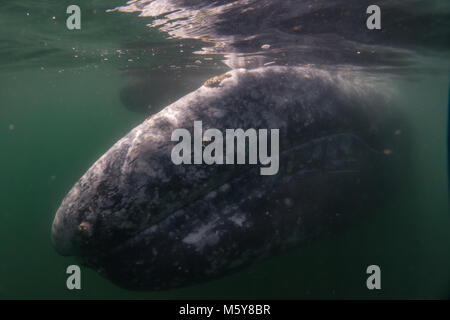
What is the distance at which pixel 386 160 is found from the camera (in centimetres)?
762

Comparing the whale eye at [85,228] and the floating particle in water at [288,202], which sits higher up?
the floating particle in water at [288,202]

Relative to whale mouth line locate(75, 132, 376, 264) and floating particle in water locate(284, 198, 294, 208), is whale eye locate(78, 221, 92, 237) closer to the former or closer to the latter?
whale mouth line locate(75, 132, 376, 264)

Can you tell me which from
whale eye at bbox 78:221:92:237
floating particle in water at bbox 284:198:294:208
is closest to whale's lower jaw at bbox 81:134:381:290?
floating particle in water at bbox 284:198:294:208

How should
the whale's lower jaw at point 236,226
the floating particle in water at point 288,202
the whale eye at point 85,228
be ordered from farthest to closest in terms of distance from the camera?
the floating particle in water at point 288,202, the whale's lower jaw at point 236,226, the whale eye at point 85,228

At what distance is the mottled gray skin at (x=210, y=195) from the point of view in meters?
4.54

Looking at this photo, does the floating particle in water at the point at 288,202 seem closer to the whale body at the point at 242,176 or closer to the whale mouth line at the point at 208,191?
the whale body at the point at 242,176

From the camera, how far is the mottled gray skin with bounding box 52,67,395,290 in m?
4.54

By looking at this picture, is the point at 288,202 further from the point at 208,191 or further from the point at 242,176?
the point at 208,191

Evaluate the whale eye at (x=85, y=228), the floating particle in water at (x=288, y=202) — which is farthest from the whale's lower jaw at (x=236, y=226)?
the whale eye at (x=85, y=228)

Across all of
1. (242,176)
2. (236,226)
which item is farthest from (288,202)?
(236,226)

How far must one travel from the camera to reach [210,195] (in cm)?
489

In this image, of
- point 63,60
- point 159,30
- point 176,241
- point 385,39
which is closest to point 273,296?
point 176,241

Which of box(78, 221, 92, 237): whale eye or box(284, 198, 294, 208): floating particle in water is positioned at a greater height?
box(284, 198, 294, 208): floating particle in water

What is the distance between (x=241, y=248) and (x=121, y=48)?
40.9 ft
